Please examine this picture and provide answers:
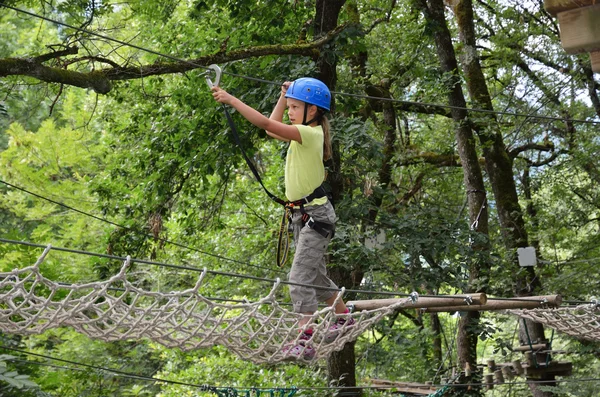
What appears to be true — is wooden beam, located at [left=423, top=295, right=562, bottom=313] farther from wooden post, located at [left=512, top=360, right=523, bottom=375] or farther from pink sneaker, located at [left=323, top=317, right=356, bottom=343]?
wooden post, located at [left=512, top=360, right=523, bottom=375]

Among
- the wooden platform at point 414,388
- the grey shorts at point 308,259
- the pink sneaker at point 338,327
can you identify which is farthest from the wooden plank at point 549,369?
the grey shorts at point 308,259

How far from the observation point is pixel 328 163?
5691 millimetres

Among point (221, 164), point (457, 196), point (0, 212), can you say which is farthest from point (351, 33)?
point (0, 212)

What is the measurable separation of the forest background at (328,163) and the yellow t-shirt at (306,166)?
0.63 meters

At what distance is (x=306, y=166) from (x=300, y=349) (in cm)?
76

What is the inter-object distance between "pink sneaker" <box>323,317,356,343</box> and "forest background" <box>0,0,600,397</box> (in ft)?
2.98

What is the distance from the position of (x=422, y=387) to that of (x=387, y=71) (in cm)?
294

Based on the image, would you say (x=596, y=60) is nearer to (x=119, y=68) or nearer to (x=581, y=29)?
(x=581, y=29)

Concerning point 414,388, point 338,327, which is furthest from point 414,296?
point 414,388

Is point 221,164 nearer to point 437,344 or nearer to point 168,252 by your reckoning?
point 168,252

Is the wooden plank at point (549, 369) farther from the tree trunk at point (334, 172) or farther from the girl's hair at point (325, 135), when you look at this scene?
the girl's hair at point (325, 135)

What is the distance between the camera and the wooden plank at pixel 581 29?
2.59 meters

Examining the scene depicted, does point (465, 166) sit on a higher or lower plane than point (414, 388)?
higher

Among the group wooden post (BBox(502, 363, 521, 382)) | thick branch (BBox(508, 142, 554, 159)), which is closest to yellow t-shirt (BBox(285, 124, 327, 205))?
wooden post (BBox(502, 363, 521, 382))
